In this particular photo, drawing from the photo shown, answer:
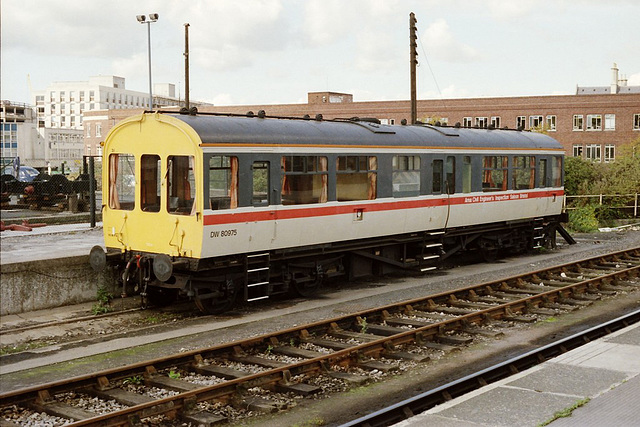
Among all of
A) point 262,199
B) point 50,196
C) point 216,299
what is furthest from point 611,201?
point 216,299

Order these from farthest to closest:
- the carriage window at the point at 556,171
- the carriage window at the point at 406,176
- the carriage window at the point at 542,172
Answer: the carriage window at the point at 556,171 < the carriage window at the point at 542,172 < the carriage window at the point at 406,176

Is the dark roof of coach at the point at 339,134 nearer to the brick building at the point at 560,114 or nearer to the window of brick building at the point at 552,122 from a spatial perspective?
the brick building at the point at 560,114

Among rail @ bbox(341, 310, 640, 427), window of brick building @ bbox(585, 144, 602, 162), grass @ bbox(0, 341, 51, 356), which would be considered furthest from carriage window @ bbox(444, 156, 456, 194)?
window of brick building @ bbox(585, 144, 602, 162)

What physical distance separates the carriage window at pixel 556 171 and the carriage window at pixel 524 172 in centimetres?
126

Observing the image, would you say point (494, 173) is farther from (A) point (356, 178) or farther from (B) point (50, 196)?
(B) point (50, 196)

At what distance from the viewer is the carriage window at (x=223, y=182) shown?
13.0 metres

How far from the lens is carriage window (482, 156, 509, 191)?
20297 millimetres

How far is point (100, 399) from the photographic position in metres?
8.65

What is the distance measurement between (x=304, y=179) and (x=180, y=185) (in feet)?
8.78

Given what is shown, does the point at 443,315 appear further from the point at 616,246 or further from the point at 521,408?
the point at 616,246

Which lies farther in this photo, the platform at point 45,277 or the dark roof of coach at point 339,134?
the dark roof of coach at point 339,134


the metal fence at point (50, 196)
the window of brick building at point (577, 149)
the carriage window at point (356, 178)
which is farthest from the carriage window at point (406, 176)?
the window of brick building at point (577, 149)

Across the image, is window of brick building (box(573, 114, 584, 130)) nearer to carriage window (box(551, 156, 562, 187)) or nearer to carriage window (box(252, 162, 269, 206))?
carriage window (box(551, 156, 562, 187))

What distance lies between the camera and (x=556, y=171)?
23.5 m
